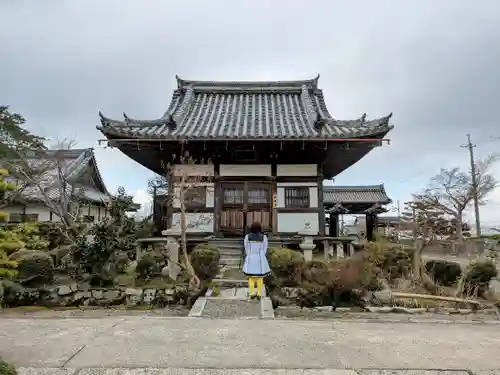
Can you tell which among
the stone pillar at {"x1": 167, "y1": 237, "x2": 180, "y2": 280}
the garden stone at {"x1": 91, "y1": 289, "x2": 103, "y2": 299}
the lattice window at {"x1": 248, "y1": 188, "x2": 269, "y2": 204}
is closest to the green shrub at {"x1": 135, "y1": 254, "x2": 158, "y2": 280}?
the stone pillar at {"x1": 167, "y1": 237, "x2": 180, "y2": 280}

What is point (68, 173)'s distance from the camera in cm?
2527

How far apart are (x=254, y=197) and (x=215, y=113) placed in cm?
433

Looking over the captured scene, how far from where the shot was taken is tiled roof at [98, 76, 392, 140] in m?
12.1

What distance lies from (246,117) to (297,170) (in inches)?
125

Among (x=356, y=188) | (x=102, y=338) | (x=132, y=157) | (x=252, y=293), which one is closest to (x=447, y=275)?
(x=252, y=293)

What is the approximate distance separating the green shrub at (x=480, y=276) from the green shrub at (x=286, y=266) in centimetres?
427

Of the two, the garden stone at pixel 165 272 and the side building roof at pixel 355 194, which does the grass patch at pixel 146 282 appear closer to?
the garden stone at pixel 165 272

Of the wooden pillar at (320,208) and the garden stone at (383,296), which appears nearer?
the garden stone at (383,296)

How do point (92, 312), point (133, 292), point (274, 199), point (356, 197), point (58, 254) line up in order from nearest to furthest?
point (92, 312) → point (133, 292) → point (58, 254) → point (274, 199) → point (356, 197)

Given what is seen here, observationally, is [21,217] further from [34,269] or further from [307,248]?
[307,248]

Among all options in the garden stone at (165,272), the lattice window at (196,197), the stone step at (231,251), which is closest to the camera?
the garden stone at (165,272)

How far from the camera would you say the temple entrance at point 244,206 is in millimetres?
12867

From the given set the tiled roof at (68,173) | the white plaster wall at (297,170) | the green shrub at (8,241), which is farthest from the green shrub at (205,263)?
the tiled roof at (68,173)

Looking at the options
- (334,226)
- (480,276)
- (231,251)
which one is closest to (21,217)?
(231,251)
